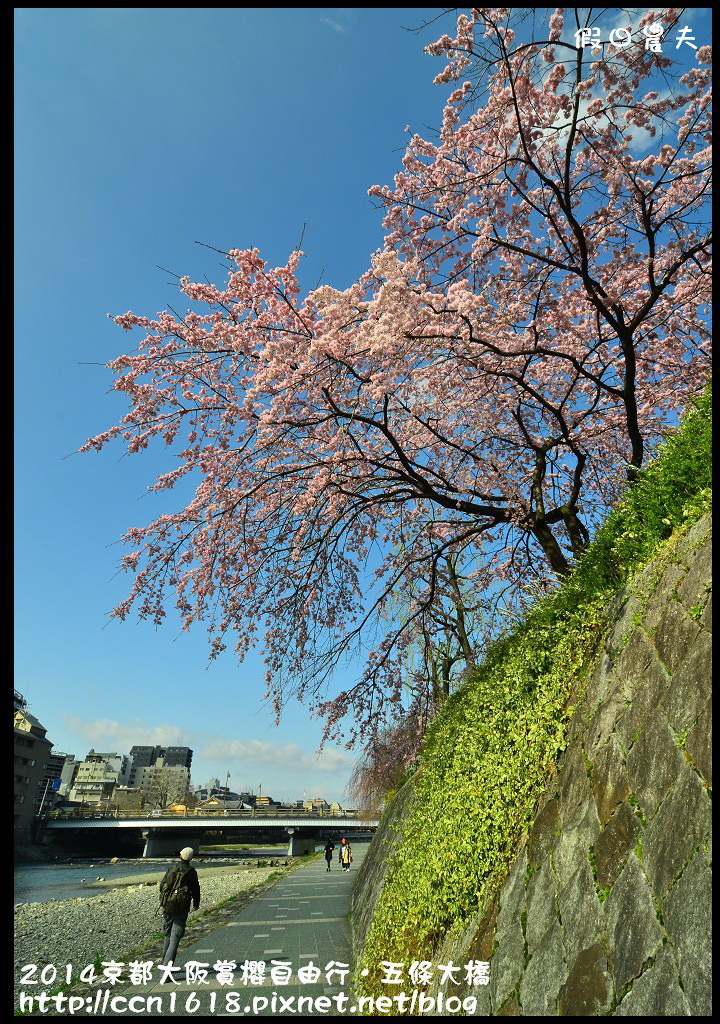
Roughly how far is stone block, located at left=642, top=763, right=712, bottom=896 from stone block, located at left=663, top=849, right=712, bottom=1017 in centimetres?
7

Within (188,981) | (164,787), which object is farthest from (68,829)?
(164,787)

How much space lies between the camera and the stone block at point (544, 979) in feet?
10.9

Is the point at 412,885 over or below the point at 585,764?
below

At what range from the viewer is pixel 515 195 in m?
7.91

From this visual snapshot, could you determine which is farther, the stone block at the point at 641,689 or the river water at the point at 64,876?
the river water at the point at 64,876

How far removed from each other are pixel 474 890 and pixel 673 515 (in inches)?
147

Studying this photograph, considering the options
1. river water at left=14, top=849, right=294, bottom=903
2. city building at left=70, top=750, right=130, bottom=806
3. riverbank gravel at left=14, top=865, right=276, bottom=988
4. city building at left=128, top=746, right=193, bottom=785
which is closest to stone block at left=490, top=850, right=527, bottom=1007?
riverbank gravel at left=14, top=865, right=276, bottom=988

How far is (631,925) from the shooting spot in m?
2.91

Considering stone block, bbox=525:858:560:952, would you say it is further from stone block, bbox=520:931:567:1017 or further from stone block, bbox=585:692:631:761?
stone block, bbox=585:692:631:761

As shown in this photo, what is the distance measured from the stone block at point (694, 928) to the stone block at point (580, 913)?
67 centimetres

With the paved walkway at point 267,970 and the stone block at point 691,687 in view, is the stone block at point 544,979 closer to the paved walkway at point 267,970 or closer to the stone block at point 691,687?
the stone block at point 691,687

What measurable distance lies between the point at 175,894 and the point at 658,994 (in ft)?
23.9

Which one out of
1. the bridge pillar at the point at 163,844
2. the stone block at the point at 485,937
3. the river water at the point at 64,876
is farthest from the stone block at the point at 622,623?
the bridge pillar at the point at 163,844

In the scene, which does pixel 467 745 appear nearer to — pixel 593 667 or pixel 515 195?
pixel 593 667
